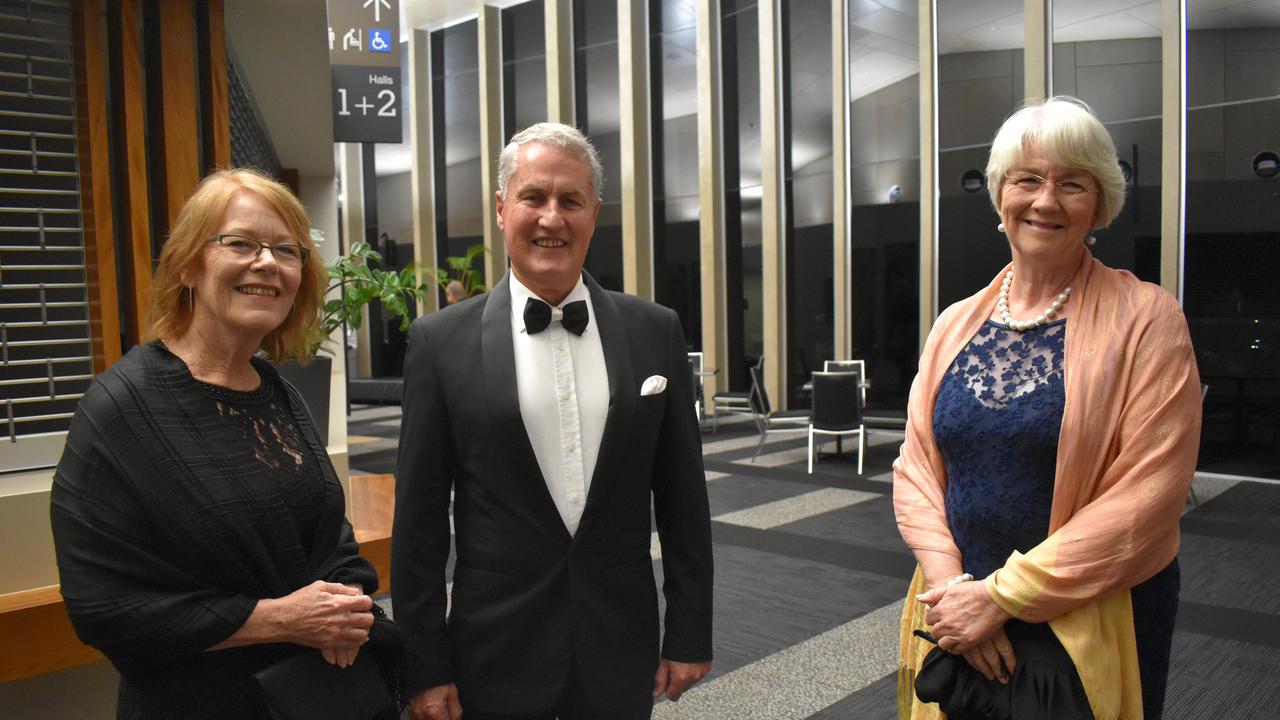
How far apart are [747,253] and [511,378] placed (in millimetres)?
10824

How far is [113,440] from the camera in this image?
1.33m

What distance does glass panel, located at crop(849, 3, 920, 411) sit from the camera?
33.2 feet

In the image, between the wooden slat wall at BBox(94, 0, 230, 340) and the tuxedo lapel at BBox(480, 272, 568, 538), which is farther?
the wooden slat wall at BBox(94, 0, 230, 340)

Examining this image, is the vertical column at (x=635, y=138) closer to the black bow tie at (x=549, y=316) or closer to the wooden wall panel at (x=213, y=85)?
the wooden wall panel at (x=213, y=85)

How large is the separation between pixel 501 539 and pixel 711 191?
10868 millimetres

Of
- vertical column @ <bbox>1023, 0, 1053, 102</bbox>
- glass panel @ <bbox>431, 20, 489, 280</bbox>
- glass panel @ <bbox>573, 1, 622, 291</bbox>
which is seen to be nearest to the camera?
vertical column @ <bbox>1023, 0, 1053, 102</bbox>

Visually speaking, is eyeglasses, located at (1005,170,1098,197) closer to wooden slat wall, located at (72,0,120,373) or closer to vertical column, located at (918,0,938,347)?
wooden slat wall, located at (72,0,120,373)

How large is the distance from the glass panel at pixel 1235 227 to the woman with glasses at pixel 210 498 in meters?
7.93

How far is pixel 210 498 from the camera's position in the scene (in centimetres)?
135

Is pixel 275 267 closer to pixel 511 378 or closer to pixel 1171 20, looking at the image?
pixel 511 378

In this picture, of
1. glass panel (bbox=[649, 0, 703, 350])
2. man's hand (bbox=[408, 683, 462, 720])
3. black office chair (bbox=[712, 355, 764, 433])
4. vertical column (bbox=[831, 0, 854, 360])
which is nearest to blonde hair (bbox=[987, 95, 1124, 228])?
man's hand (bbox=[408, 683, 462, 720])

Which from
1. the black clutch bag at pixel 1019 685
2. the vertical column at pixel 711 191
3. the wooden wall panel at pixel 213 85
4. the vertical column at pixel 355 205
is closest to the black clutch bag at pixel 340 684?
the black clutch bag at pixel 1019 685

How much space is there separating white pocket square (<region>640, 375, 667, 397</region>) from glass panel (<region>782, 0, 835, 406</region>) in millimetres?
9749

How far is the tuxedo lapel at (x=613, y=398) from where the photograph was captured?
153 cm
